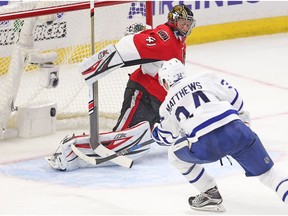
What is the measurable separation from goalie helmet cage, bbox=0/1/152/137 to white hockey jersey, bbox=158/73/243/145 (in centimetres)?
112

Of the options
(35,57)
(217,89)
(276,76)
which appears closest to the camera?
(217,89)

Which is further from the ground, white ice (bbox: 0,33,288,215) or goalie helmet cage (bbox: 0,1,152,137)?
goalie helmet cage (bbox: 0,1,152,137)

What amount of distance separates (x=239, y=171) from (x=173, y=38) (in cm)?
71

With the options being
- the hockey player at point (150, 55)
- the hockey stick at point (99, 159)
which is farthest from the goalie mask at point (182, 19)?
the hockey stick at point (99, 159)

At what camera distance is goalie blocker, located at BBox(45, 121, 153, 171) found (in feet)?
16.6

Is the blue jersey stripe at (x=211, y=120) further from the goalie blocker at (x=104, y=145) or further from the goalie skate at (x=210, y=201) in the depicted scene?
the goalie blocker at (x=104, y=145)

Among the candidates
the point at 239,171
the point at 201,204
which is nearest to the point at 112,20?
the point at 239,171

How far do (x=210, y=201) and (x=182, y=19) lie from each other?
1.03m

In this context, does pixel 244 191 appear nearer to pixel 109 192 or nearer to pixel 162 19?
pixel 109 192

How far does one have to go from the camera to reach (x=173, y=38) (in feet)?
16.8

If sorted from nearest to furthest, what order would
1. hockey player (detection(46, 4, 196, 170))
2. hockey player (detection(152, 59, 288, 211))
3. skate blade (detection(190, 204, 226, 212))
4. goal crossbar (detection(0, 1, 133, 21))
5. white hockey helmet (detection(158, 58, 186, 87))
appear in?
hockey player (detection(152, 59, 288, 211)) → white hockey helmet (detection(158, 58, 186, 87)) → skate blade (detection(190, 204, 226, 212)) → hockey player (detection(46, 4, 196, 170)) → goal crossbar (detection(0, 1, 133, 21))

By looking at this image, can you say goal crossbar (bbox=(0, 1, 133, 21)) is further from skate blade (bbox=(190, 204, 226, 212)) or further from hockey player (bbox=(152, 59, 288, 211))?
skate blade (bbox=(190, 204, 226, 212))

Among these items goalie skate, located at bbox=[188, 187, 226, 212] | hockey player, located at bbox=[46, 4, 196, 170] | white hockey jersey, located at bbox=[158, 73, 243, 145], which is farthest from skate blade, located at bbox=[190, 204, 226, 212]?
hockey player, located at bbox=[46, 4, 196, 170]

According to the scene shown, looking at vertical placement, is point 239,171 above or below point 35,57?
below
